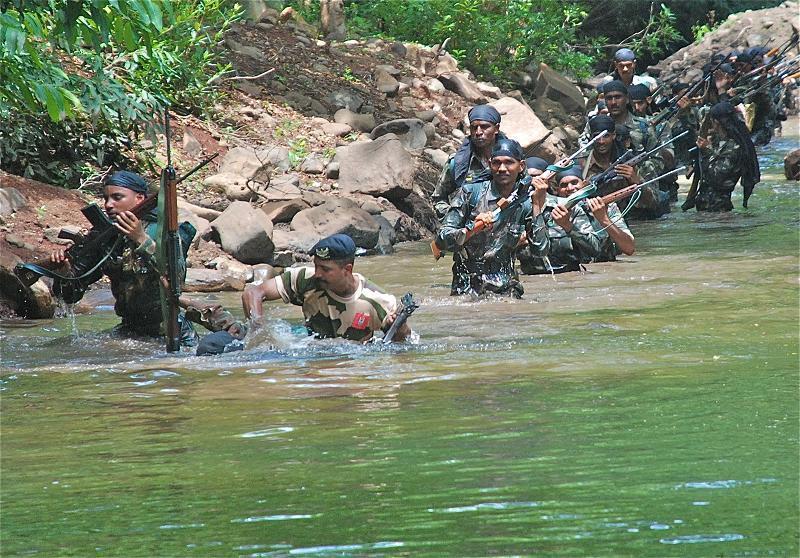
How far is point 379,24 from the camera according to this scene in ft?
84.5

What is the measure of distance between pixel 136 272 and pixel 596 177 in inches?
209

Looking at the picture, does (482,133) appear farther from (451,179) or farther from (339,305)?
(339,305)

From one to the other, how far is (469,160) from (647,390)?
4.88 m

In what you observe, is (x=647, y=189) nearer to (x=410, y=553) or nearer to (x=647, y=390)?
(x=647, y=390)

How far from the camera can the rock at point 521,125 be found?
18.9 metres

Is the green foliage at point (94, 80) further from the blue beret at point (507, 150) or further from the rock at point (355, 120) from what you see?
the blue beret at point (507, 150)

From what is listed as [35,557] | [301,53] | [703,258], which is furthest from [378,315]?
→ [301,53]

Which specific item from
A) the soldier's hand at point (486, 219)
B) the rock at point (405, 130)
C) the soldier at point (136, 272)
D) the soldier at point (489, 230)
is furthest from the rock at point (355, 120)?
the soldier at point (136, 272)

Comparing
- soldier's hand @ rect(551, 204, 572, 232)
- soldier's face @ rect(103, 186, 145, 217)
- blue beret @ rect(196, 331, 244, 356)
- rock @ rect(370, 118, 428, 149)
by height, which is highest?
rock @ rect(370, 118, 428, 149)

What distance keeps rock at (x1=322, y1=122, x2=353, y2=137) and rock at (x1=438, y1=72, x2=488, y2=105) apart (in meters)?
3.88

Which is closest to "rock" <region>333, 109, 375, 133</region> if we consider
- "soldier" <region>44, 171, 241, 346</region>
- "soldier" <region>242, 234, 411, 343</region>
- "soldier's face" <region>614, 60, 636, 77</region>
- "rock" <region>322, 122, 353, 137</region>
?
"rock" <region>322, 122, 353, 137</region>

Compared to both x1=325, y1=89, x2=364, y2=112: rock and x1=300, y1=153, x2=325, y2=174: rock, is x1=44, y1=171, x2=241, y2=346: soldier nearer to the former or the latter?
x1=300, y1=153, x2=325, y2=174: rock

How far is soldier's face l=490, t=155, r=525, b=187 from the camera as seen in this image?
10.3 metres

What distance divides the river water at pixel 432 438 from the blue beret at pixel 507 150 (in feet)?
3.57
